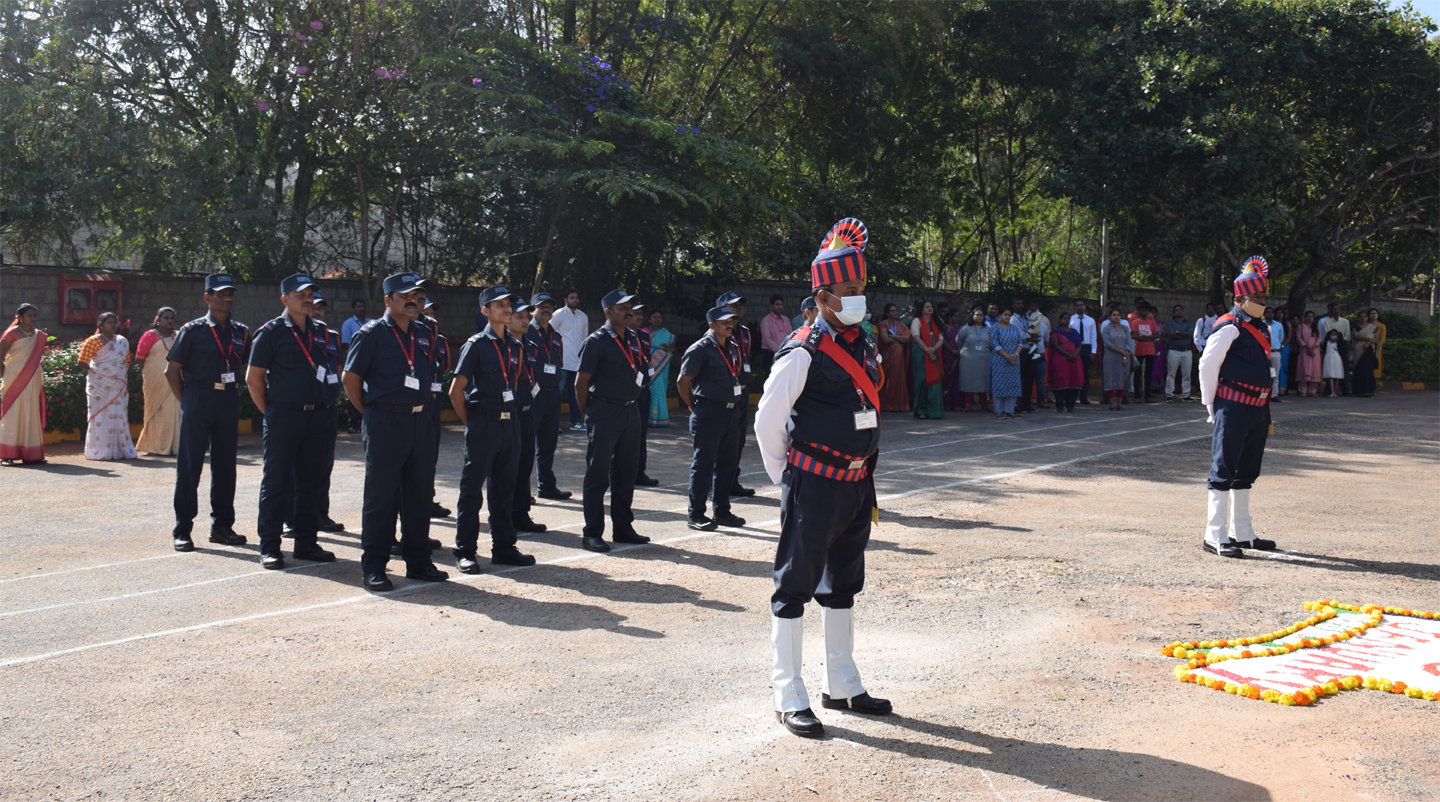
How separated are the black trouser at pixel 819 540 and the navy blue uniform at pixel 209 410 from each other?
5.44m

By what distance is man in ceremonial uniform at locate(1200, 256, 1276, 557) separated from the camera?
333 inches

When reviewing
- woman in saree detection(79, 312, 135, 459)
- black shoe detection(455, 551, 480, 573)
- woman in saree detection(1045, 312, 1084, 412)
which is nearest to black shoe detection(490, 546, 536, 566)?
black shoe detection(455, 551, 480, 573)

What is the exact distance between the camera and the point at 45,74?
16.2 metres

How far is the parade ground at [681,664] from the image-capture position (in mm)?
4273

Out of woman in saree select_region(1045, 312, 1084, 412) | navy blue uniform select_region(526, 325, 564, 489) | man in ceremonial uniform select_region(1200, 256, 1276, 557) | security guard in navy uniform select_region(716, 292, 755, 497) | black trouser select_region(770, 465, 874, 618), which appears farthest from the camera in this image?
woman in saree select_region(1045, 312, 1084, 412)

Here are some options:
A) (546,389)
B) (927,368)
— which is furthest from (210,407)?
(927,368)

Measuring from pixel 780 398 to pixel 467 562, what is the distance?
3644mm

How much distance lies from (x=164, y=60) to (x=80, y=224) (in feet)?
9.72

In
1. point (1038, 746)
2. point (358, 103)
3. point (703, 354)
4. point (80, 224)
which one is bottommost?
point (1038, 746)

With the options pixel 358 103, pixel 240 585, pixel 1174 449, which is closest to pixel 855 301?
pixel 240 585

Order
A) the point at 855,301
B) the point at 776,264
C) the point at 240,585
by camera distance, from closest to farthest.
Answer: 1. the point at 855,301
2. the point at 240,585
3. the point at 776,264

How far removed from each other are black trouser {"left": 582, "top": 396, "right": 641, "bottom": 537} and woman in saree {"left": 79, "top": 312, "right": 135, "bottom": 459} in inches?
288

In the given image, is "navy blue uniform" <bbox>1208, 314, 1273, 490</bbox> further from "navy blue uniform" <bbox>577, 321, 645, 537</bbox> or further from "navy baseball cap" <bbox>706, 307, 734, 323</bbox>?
"navy blue uniform" <bbox>577, 321, 645, 537</bbox>

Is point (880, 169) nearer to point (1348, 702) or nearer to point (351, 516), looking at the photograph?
point (351, 516)
